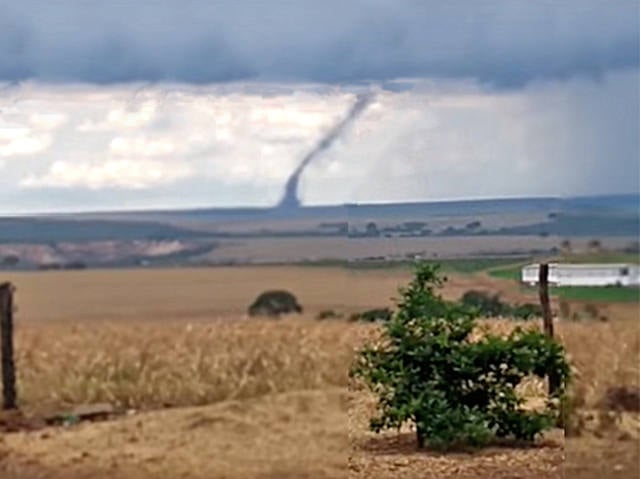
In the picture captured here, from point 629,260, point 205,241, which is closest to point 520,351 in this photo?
point 629,260

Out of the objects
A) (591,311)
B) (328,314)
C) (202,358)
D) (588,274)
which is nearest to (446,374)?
(328,314)

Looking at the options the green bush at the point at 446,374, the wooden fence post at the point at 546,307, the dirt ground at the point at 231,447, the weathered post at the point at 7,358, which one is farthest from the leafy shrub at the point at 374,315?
the weathered post at the point at 7,358

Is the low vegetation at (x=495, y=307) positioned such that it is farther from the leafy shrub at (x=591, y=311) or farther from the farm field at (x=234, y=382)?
the leafy shrub at (x=591, y=311)

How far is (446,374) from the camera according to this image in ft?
25.9

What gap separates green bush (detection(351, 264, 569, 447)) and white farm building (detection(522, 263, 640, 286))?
27cm

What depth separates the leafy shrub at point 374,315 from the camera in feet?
25.0

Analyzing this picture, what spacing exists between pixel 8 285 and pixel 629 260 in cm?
257

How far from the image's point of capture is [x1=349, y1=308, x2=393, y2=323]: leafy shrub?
7.61 metres

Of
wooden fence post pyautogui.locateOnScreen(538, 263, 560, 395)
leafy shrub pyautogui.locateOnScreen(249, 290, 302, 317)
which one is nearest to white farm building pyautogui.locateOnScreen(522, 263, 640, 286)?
wooden fence post pyautogui.locateOnScreen(538, 263, 560, 395)

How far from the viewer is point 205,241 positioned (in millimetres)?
7215

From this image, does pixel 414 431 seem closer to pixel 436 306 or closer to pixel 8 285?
pixel 436 306

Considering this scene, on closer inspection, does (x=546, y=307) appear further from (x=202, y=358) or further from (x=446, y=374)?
(x=202, y=358)

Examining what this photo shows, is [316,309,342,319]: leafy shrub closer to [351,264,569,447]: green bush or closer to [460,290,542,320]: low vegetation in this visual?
[351,264,569,447]: green bush

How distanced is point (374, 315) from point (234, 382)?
1.23 m
